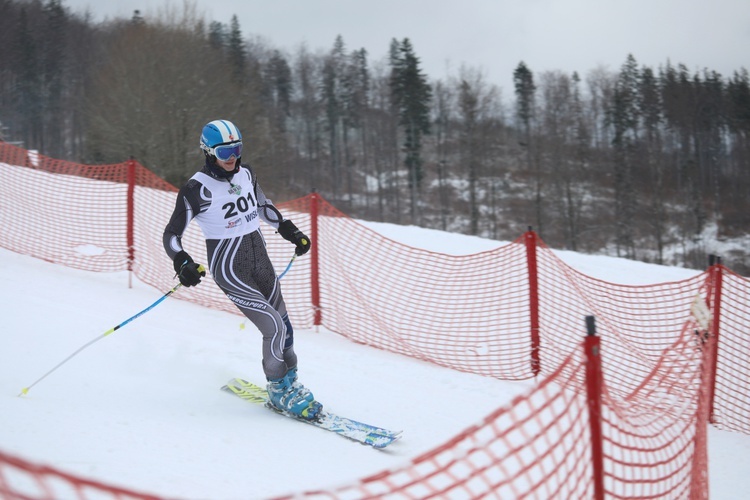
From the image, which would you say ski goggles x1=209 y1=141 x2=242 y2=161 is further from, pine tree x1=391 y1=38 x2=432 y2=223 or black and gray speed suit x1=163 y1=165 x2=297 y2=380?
pine tree x1=391 y1=38 x2=432 y2=223

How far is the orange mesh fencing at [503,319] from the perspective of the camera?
148 inches

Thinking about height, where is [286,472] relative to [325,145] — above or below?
below

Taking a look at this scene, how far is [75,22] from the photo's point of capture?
58.8 metres

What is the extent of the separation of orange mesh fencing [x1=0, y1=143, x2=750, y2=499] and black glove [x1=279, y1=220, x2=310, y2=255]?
178 cm

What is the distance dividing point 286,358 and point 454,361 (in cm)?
230

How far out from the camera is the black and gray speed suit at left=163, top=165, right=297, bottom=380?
14.1 feet

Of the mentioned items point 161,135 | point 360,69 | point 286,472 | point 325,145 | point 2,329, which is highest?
point 360,69

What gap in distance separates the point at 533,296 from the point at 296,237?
235 centimetres

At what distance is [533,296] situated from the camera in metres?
5.66

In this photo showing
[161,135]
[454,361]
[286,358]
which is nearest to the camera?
[286,358]

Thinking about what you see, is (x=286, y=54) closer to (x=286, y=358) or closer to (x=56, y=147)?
(x=56, y=147)

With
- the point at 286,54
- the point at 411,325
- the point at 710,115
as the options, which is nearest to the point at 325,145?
the point at 286,54

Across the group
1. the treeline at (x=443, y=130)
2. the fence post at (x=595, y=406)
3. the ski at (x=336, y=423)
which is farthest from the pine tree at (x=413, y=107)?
the fence post at (x=595, y=406)

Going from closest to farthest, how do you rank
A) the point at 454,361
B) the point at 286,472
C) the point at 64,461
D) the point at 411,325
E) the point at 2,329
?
the point at 64,461, the point at 286,472, the point at 2,329, the point at 454,361, the point at 411,325
